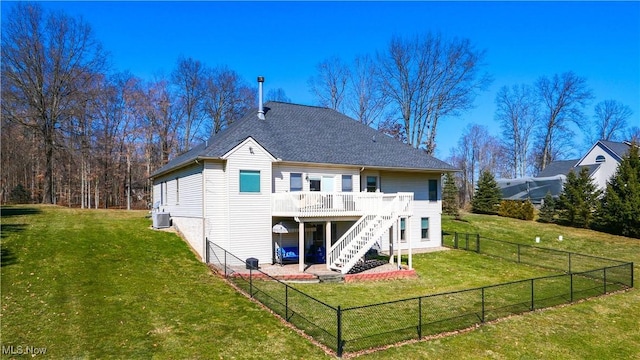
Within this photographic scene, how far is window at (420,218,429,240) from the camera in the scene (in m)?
22.6

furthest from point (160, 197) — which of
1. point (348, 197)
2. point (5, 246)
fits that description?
point (348, 197)

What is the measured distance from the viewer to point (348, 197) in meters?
17.1

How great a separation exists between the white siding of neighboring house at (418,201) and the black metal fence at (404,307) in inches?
276

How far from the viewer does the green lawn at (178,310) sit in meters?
8.62

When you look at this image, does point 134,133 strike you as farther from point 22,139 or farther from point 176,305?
point 176,305

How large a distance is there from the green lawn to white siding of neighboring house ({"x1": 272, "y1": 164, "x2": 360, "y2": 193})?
5.08m

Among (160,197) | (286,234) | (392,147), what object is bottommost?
(286,234)

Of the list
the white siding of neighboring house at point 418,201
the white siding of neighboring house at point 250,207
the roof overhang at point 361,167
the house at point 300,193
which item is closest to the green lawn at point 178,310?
the house at point 300,193

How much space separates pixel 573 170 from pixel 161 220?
3413 cm

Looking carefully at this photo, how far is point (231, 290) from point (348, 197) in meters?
6.81

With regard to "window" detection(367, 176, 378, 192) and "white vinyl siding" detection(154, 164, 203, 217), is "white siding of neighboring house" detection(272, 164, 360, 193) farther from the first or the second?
"white vinyl siding" detection(154, 164, 203, 217)

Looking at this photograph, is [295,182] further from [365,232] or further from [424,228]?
[424,228]

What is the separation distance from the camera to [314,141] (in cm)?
2066

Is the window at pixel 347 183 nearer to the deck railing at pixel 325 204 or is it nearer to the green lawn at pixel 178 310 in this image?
the deck railing at pixel 325 204
